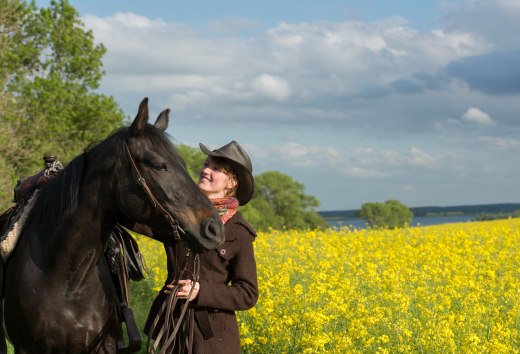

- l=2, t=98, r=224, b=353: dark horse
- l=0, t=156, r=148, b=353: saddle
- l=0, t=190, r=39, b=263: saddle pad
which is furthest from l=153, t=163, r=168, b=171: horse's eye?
l=0, t=190, r=39, b=263: saddle pad

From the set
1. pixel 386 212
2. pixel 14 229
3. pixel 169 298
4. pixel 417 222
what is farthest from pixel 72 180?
pixel 386 212

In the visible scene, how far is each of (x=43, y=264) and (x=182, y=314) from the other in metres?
0.82

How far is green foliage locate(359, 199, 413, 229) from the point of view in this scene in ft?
277

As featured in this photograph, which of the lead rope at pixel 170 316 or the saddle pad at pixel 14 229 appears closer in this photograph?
the lead rope at pixel 170 316

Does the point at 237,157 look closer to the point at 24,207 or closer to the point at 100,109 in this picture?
the point at 24,207

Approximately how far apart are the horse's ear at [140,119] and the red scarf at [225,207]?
0.58m

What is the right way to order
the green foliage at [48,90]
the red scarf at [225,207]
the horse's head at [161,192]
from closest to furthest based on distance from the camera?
the horse's head at [161,192], the red scarf at [225,207], the green foliage at [48,90]

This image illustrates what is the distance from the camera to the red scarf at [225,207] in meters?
3.81

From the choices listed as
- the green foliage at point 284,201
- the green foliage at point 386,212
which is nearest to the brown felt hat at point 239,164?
the green foliage at point 284,201

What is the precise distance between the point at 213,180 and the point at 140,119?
0.64 meters

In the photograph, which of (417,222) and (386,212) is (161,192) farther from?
(386,212)

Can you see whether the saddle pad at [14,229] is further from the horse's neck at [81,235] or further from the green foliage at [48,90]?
the green foliage at [48,90]

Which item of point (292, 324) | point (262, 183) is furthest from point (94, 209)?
point (262, 183)

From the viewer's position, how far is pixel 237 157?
3869 millimetres
